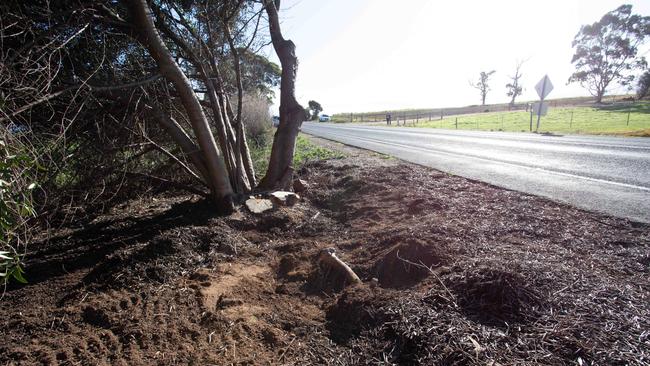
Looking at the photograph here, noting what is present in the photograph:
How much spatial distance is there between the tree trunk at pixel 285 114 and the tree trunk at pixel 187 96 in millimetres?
1290

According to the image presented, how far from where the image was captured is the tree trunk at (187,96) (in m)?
4.17

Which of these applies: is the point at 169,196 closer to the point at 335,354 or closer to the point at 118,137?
the point at 118,137

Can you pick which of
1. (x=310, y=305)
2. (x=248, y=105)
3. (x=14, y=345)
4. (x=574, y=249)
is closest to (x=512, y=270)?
(x=574, y=249)

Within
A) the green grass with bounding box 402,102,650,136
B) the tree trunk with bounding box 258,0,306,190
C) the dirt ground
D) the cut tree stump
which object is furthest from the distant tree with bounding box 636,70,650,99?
the cut tree stump

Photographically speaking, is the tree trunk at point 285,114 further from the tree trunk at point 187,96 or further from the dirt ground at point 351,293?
the dirt ground at point 351,293

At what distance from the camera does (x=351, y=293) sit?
278 centimetres

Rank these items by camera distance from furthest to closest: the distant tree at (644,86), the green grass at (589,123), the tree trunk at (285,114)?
the distant tree at (644,86), the green grass at (589,123), the tree trunk at (285,114)

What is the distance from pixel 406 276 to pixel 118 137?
157 inches

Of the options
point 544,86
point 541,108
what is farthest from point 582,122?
point 544,86

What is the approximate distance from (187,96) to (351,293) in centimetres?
346

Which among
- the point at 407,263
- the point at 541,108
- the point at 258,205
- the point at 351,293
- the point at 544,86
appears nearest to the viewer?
the point at 351,293

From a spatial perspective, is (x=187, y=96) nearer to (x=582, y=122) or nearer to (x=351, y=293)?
(x=351, y=293)

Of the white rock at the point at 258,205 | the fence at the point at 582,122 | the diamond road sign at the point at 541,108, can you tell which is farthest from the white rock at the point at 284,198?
the diamond road sign at the point at 541,108

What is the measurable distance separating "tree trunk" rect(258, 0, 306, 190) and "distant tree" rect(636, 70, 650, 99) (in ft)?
178
